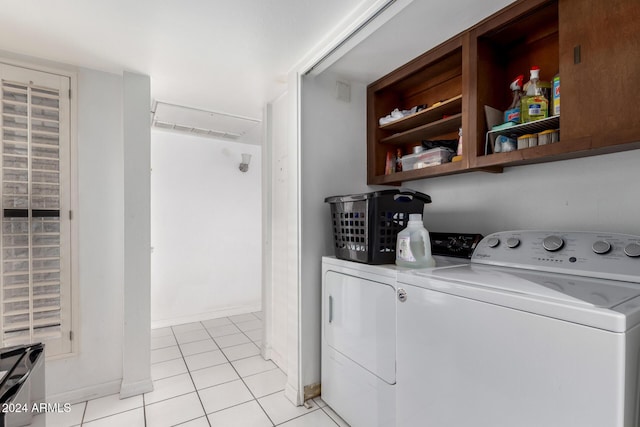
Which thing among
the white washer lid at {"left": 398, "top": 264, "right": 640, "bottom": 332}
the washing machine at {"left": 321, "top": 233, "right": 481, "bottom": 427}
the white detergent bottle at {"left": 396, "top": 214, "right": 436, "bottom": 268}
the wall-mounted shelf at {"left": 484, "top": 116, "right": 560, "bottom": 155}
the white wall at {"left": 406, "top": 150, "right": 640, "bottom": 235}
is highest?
the wall-mounted shelf at {"left": 484, "top": 116, "right": 560, "bottom": 155}

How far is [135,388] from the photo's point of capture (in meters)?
2.02

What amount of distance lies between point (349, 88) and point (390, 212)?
1.06 m

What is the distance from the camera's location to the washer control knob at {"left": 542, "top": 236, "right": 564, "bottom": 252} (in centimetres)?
125

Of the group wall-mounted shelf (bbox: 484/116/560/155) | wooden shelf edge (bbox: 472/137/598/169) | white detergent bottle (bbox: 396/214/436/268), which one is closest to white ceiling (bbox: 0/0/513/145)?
wall-mounted shelf (bbox: 484/116/560/155)

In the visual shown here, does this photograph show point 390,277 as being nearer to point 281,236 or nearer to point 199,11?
point 281,236

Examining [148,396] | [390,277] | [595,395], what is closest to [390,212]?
[390,277]

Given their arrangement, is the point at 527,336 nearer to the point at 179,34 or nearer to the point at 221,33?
the point at 221,33

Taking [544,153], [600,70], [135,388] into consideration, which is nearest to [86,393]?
[135,388]

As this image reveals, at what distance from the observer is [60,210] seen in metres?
1.94

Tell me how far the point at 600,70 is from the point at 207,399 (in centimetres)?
268

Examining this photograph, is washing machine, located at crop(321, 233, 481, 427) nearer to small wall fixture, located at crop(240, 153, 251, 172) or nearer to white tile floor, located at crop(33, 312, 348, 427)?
white tile floor, located at crop(33, 312, 348, 427)

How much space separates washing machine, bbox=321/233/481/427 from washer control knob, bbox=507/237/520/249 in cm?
17

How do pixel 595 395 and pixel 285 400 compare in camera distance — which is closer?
pixel 595 395

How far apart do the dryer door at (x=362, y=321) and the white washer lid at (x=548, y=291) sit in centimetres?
20
